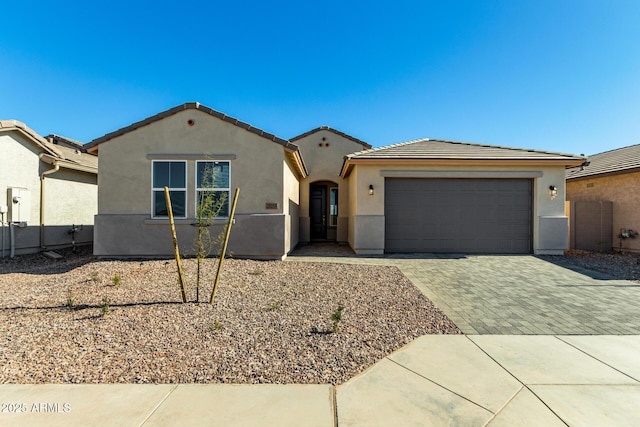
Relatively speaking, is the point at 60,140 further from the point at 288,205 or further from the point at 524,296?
the point at 524,296

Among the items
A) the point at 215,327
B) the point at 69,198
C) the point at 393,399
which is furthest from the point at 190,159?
the point at 393,399

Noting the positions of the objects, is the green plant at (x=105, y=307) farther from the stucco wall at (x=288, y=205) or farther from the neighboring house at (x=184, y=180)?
the stucco wall at (x=288, y=205)

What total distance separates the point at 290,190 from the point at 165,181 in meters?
4.26

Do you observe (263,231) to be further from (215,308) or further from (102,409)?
(102,409)

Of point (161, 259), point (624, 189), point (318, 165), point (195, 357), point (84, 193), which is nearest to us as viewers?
point (195, 357)

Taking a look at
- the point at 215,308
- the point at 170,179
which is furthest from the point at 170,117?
the point at 215,308

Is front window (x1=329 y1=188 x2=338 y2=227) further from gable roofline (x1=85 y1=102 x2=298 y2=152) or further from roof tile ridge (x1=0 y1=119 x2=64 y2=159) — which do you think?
roof tile ridge (x1=0 y1=119 x2=64 y2=159)

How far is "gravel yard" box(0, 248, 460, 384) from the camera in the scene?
310cm

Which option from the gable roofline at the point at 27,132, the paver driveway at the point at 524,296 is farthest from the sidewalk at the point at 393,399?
the gable roofline at the point at 27,132

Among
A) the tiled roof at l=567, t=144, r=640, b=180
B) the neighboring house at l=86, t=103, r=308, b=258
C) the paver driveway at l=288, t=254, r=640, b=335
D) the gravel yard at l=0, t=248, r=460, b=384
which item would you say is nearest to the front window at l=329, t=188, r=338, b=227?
the paver driveway at l=288, t=254, r=640, b=335

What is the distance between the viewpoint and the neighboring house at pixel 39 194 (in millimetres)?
9711

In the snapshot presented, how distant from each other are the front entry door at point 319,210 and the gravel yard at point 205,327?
8300 millimetres

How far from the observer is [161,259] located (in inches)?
350

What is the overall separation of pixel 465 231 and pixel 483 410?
9039mm
